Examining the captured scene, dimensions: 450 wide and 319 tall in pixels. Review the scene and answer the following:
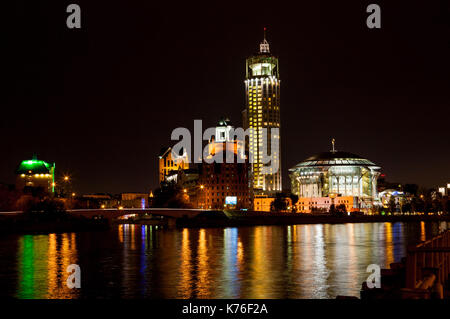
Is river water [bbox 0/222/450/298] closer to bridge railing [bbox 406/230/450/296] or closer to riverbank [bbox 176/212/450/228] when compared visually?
bridge railing [bbox 406/230/450/296]

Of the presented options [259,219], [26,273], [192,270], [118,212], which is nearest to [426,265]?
[192,270]

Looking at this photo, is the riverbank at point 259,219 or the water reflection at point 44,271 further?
the riverbank at point 259,219

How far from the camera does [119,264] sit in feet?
187

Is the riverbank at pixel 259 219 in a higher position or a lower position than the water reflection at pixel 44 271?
lower

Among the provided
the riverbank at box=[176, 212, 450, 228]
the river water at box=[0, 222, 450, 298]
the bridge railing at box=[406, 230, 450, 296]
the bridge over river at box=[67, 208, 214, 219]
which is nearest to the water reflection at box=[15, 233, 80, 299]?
the river water at box=[0, 222, 450, 298]

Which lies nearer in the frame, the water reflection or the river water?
the water reflection

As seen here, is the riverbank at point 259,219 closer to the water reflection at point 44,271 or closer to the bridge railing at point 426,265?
the water reflection at point 44,271

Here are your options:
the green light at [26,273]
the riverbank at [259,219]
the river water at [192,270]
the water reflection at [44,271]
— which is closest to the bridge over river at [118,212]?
the riverbank at [259,219]

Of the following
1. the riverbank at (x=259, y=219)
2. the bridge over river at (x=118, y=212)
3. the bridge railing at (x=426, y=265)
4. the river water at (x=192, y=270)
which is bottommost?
the riverbank at (x=259, y=219)

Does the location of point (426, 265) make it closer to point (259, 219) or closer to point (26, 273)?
point (26, 273)

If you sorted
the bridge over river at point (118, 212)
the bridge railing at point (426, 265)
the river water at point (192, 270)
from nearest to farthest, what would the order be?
1. the bridge railing at point (426, 265)
2. the river water at point (192, 270)
3. the bridge over river at point (118, 212)

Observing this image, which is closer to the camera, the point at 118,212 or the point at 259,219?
the point at 118,212
